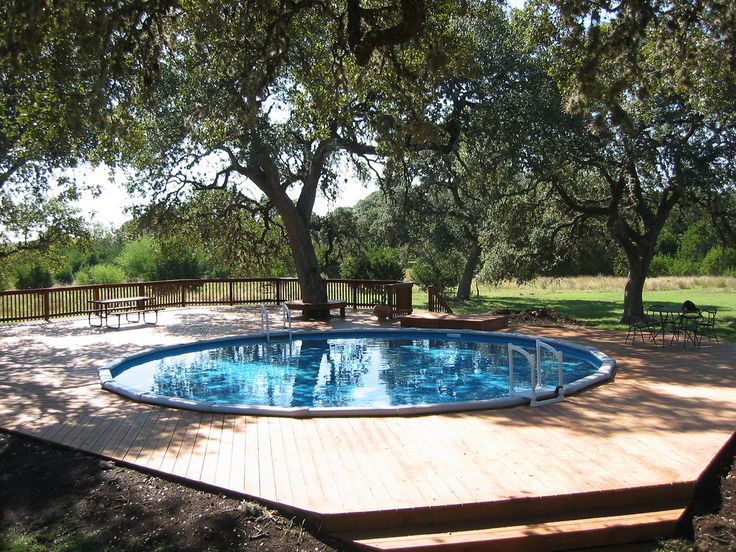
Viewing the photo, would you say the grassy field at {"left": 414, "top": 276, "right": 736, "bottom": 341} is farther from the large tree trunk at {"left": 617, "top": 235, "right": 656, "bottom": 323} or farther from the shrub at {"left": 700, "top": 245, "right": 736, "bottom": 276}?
the shrub at {"left": 700, "top": 245, "right": 736, "bottom": 276}

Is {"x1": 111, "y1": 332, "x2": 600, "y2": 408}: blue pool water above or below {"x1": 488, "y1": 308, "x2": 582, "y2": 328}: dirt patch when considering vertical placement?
below

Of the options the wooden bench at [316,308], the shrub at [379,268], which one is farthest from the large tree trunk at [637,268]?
the shrub at [379,268]

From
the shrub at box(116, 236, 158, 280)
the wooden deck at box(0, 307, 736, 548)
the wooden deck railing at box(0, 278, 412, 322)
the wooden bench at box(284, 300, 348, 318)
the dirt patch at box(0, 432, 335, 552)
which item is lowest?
the dirt patch at box(0, 432, 335, 552)

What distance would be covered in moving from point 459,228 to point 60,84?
17.3 metres

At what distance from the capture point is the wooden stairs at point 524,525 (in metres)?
4.18

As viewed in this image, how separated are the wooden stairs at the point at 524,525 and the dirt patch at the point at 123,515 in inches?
15.2

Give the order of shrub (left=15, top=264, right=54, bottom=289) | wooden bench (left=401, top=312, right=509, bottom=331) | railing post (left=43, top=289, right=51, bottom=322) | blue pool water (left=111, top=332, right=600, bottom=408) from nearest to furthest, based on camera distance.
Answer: blue pool water (left=111, top=332, right=600, bottom=408), wooden bench (left=401, top=312, right=509, bottom=331), railing post (left=43, top=289, right=51, bottom=322), shrub (left=15, top=264, right=54, bottom=289)

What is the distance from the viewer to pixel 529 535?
423 centimetres

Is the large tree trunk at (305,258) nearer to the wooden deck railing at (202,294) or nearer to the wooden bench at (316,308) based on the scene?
the wooden bench at (316,308)

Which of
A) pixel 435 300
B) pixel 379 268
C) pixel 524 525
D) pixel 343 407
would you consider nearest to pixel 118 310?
pixel 435 300

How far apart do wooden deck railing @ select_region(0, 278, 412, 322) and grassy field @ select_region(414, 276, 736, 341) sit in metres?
4.00

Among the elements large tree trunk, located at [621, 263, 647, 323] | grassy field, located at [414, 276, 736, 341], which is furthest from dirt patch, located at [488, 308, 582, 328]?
large tree trunk, located at [621, 263, 647, 323]

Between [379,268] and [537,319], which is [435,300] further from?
[379,268]

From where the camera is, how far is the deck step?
4129mm
